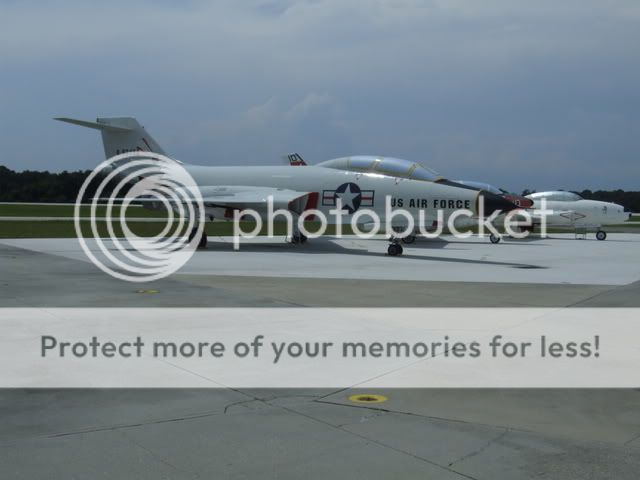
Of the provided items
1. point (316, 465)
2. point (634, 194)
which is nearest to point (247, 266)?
point (316, 465)

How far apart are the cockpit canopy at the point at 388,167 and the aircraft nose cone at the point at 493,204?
65.0 inches

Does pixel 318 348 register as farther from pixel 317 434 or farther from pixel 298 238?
pixel 298 238

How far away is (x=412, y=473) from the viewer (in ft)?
13.6

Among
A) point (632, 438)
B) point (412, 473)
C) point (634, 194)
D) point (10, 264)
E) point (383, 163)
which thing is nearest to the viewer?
point (412, 473)

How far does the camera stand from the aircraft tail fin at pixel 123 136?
86.8ft

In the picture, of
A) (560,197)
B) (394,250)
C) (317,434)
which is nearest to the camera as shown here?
(317,434)

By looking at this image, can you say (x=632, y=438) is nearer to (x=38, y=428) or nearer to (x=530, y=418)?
(x=530, y=418)

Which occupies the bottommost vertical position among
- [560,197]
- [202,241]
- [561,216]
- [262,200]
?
[202,241]

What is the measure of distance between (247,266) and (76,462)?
1311 centimetres

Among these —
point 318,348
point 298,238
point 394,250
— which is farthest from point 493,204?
point 318,348

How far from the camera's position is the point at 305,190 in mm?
23016

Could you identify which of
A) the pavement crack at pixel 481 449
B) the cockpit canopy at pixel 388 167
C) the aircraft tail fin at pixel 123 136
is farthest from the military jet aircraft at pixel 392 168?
the pavement crack at pixel 481 449

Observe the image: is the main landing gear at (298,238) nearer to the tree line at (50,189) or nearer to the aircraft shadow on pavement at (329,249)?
the aircraft shadow on pavement at (329,249)

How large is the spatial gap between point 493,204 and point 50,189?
94.0 meters
